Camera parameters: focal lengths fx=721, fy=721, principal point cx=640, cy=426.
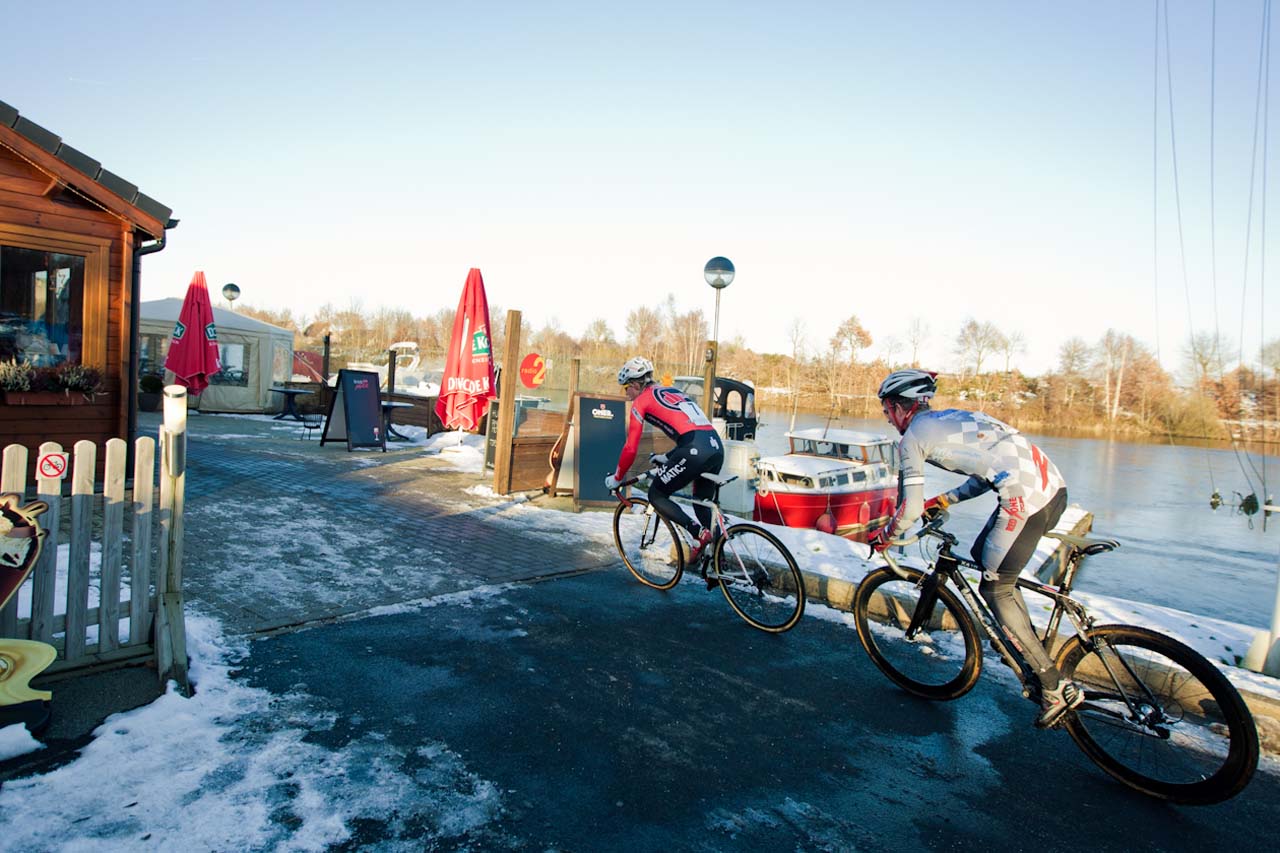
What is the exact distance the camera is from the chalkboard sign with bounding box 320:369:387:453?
44.2 ft

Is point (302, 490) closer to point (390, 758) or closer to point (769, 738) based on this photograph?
point (390, 758)

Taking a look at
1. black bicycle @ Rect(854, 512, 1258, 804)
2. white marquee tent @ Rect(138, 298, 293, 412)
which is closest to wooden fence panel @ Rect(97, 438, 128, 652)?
black bicycle @ Rect(854, 512, 1258, 804)

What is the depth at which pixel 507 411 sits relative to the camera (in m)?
9.84

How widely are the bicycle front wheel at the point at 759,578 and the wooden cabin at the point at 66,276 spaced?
7.14 meters

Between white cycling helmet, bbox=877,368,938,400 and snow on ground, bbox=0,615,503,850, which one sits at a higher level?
white cycling helmet, bbox=877,368,938,400

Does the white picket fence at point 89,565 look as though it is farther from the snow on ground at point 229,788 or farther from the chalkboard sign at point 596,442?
the chalkboard sign at point 596,442

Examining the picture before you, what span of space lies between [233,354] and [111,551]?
20.2 m

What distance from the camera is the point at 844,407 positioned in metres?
43.3

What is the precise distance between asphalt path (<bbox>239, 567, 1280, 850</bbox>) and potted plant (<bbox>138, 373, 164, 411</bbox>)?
56.0ft

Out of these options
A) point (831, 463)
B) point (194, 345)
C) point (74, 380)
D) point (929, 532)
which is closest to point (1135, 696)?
point (929, 532)

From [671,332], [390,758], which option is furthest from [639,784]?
[671,332]

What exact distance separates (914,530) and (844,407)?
1595 inches

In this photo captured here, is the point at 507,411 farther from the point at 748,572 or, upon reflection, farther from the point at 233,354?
the point at 233,354

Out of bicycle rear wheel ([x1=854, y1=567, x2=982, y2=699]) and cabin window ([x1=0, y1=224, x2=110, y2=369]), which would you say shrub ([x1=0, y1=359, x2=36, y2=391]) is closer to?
cabin window ([x1=0, y1=224, x2=110, y2=369])
